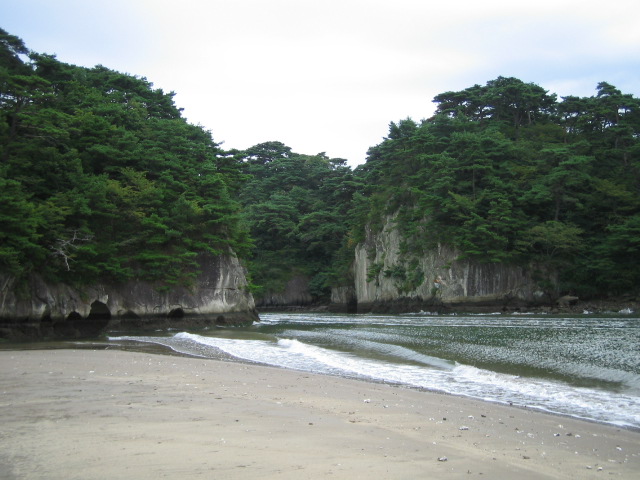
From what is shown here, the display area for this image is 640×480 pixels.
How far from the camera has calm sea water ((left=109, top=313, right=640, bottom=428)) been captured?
9.41 meters

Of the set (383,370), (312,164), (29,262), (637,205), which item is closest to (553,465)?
(383,370)

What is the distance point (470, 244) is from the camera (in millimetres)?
45281

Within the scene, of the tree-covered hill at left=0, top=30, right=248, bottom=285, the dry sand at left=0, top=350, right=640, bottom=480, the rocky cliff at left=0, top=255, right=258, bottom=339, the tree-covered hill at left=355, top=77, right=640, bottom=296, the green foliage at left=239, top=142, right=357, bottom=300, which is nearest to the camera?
the dry sand at left=0, top=350, right=640, bottom=480

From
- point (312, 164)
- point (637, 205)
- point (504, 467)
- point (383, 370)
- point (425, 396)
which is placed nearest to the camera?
point (504, 467)

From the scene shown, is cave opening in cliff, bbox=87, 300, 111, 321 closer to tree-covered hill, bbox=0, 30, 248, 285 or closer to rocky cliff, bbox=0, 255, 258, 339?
rocky cliff, bbox=0, 255, 258, 339

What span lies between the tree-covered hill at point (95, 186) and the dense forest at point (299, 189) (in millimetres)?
115

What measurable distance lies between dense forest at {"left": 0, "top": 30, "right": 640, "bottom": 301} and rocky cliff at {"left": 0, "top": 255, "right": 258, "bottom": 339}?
856mm

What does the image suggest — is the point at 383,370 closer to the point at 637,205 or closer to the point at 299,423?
the point at 299,423

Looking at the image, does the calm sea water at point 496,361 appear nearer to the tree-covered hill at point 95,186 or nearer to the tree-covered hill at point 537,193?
the tree-covered hill at point 95,186

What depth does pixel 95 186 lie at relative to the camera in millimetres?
27312

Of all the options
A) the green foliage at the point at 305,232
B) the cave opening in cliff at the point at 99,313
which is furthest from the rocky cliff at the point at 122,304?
the green foliage at the point at 305,232

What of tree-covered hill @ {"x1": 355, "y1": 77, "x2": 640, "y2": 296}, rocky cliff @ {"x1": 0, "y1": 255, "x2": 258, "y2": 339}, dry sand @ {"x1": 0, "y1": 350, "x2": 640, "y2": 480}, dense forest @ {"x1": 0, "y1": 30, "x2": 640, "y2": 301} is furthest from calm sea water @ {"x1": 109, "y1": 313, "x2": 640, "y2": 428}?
tree-covered hill @ {"x1": 355, "y1": 77, "x2": 640, "y2": 296}

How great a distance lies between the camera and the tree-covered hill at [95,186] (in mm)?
24975

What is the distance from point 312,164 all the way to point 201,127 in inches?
1335
